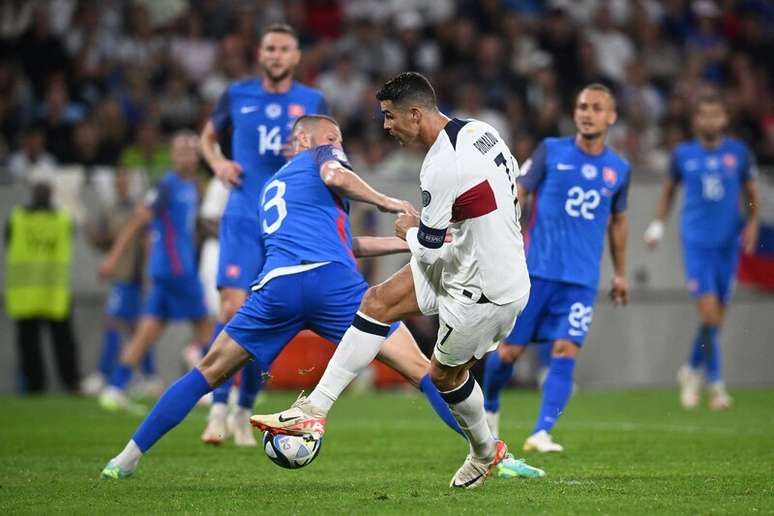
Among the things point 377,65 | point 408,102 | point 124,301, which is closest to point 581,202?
point 408,102

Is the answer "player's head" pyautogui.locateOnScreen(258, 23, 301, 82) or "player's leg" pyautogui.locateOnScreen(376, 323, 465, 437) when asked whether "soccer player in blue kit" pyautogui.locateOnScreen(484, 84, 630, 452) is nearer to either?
"player's leg" pyautogui.locateOnScreen(376, 323, 465, 437)

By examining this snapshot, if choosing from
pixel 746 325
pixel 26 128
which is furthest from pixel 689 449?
pixel 26 128

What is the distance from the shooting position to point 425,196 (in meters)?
6.50

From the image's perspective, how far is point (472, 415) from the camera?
709 cm

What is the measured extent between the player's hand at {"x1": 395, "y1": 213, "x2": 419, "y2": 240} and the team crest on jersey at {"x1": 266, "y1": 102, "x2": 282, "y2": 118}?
3240 millimetres

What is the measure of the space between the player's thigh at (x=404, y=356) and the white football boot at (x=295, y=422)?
0.79m

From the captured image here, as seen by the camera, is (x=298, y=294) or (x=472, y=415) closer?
(x=472, y=415)

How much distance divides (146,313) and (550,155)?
20.6 ft

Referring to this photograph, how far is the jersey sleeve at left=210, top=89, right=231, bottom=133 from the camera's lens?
10.1 meters

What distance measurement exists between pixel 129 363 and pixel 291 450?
7.81 m

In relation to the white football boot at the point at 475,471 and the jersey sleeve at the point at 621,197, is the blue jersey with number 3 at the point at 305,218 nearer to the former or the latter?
the white football boot at the point at 475,471

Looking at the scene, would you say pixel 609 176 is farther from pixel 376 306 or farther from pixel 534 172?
pixel 376 306

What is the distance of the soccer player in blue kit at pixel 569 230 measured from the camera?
9477 millimetres

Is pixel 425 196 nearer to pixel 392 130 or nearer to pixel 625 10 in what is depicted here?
pixel 392 130
